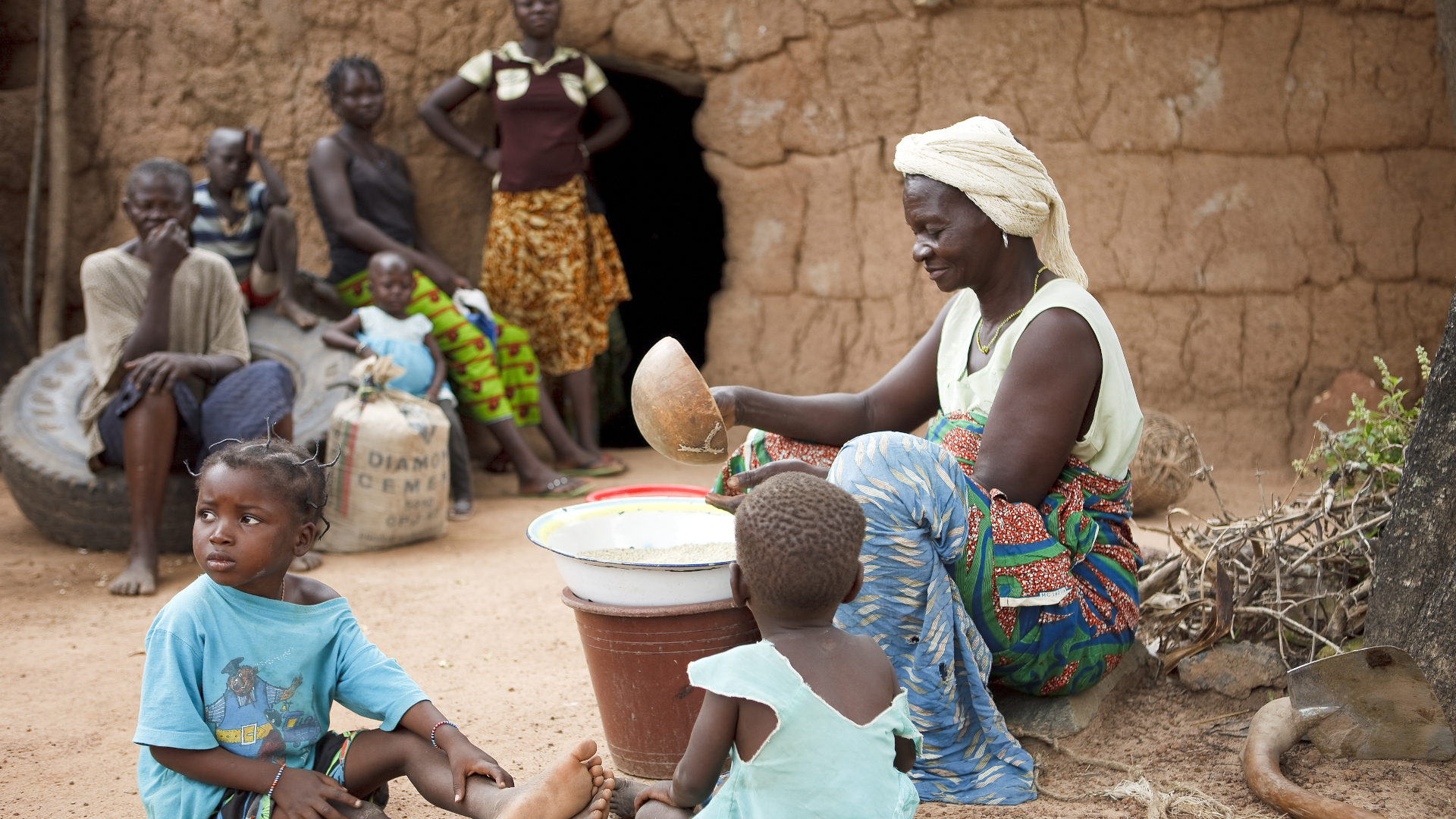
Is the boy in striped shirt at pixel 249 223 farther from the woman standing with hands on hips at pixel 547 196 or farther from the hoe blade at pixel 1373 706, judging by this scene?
the hoe blade at pixel 1373 706

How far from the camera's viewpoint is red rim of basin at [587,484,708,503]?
100 inches

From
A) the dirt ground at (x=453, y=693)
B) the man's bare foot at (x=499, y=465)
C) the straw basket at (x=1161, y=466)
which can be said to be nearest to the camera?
the dirt ground at (x=453, y=693)

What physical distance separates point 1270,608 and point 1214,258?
113 inches

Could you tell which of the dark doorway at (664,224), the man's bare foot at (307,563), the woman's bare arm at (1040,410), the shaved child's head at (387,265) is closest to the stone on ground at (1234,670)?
the woman's bare arm at (1040,410)

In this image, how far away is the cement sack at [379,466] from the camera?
4312 millimetres

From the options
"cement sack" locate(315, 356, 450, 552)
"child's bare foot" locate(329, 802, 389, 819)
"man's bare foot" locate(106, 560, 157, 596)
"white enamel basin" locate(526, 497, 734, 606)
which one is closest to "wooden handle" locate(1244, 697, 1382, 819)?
"white enamel basin" locate(526, 497, 734, 606)

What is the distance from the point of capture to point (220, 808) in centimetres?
186

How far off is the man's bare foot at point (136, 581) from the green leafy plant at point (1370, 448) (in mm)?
3471

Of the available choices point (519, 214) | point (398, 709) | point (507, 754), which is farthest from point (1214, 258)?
point (398, 709)

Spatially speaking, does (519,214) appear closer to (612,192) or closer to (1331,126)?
(612,192)

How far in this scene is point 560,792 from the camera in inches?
72.1

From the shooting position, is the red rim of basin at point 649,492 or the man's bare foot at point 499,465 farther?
the man's bare foot at point 499,465

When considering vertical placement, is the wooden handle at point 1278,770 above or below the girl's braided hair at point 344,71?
below

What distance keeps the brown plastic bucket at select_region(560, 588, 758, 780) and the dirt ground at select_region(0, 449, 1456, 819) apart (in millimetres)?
233
